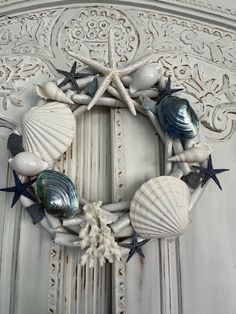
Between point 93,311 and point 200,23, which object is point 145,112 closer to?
point 200,23

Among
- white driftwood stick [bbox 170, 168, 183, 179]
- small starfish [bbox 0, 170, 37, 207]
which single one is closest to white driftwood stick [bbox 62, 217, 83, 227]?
small starfish [bbox 0, 170, 37, 207]

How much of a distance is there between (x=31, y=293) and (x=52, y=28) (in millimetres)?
606

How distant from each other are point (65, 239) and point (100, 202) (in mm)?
103

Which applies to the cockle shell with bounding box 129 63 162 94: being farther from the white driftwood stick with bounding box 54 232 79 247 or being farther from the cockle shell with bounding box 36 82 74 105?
the white driftwood stick with bounding box 54 232 79 247

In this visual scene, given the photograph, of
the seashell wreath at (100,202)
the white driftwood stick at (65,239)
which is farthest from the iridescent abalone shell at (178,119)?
the white driftwood stick at (65,239)

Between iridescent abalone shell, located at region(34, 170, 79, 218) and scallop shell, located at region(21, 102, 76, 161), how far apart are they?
0.06 metres

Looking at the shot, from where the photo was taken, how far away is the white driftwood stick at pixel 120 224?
828 mm

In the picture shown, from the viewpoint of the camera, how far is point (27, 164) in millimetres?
853

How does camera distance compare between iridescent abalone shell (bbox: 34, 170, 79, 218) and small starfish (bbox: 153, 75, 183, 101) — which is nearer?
iridescent abalone shell (bbox: 34, 170, 79, 218)

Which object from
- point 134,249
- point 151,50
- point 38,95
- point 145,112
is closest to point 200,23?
point 151,50

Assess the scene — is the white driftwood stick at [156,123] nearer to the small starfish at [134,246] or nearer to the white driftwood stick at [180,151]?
the white driftwood stick at [180,151]

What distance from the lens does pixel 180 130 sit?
33.9 inches

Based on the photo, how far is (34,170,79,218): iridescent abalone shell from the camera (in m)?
0.82

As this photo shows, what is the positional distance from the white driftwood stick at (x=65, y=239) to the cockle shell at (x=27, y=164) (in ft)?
0.44
